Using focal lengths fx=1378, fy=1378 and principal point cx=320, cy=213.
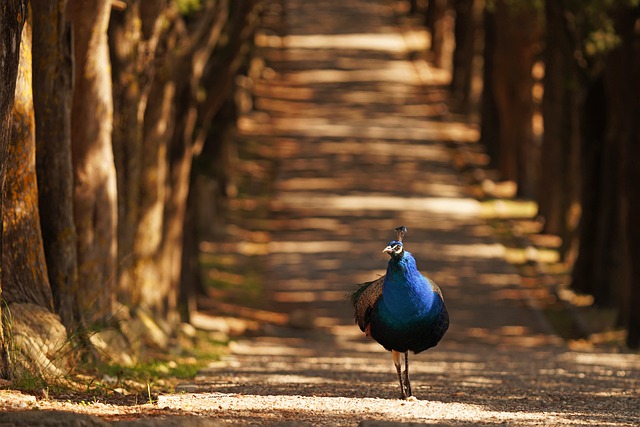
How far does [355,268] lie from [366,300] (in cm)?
2011

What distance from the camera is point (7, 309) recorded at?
11.3m

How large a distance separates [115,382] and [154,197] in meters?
8.07

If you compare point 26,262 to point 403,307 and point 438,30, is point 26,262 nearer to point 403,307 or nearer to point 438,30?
point 403,307

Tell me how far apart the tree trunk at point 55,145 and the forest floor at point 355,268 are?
169cm

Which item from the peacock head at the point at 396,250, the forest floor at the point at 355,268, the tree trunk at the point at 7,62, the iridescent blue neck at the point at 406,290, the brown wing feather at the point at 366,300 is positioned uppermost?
the tree trunk at the point at 7,62

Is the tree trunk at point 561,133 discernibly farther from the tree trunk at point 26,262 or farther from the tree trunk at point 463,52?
the tree trunk at point 26,262

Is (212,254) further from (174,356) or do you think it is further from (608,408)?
(608,408)

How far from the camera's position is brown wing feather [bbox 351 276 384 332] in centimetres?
1148

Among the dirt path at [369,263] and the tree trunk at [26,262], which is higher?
the tree trunk at [26,262]

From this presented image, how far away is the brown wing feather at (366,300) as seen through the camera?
1148 cm

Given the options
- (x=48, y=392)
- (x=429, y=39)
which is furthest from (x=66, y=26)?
(x=429, y=39)

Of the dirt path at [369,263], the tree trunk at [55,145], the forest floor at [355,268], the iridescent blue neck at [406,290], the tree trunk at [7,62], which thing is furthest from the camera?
the tree trunk at [55,145]

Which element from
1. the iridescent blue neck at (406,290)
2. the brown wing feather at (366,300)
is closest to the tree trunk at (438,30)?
the brown wing feather at (366,300)

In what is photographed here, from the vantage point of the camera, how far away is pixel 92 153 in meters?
14.8
